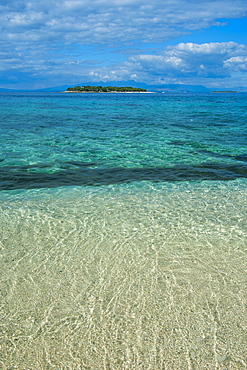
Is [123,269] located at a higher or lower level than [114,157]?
higher

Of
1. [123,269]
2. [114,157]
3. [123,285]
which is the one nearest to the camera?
[123,285]

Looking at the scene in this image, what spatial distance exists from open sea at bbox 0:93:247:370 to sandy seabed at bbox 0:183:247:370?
0.05 ft

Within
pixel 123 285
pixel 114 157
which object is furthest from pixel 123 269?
pixel 114 157

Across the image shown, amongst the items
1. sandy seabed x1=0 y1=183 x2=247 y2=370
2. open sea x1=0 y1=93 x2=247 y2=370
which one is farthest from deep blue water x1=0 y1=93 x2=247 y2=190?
sandy seabed x1=0 y1=183 x2=247 y2=370

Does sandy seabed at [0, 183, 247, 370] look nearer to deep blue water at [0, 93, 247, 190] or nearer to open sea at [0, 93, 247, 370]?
open sea at [0, 93, 247, 370]

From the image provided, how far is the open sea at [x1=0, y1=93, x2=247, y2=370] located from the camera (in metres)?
3.42

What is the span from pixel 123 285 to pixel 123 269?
0.47m

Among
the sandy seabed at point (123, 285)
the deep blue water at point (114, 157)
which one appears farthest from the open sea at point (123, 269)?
the deep blue water at point (114, 157)

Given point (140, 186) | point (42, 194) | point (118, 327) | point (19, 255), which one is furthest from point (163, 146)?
point (118, 327)

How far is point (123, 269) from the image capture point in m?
5.05

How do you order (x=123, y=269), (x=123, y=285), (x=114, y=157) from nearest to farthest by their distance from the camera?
(x=123, y=285)
(x=123, y=269)
(x=114, y=157)

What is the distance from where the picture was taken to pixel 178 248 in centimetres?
575

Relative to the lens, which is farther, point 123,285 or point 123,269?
point 123,269

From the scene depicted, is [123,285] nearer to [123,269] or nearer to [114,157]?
[123,269]
